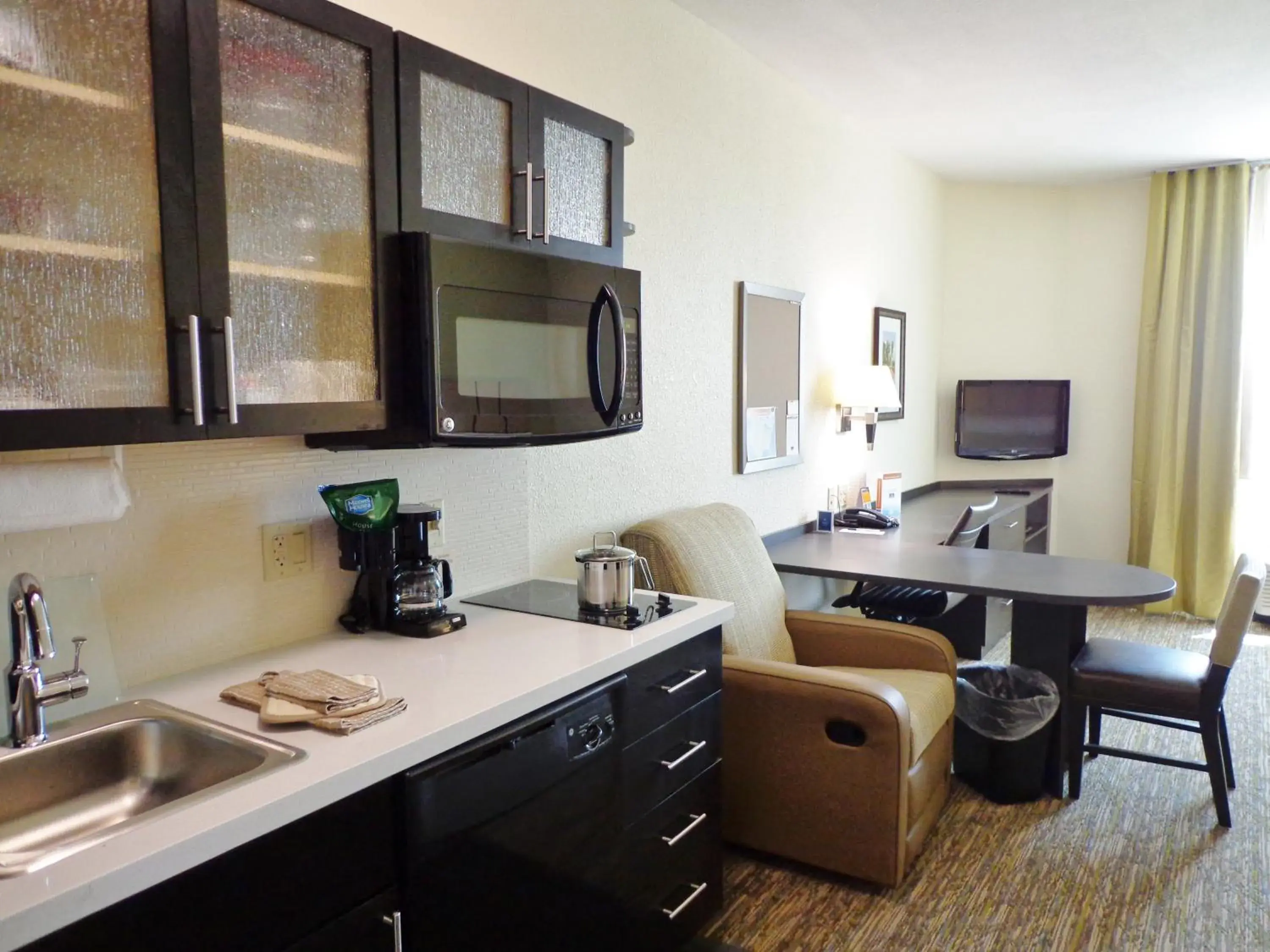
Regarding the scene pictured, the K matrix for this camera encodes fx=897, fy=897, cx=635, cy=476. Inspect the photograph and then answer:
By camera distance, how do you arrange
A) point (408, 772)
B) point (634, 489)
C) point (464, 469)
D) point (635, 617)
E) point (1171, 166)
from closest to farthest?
point (408, 772) → point (635, 617) → point (464, 469) → point (634, 489) → point (1171, 166)

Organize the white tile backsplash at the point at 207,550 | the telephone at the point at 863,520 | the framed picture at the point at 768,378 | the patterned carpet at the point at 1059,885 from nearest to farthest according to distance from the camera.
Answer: the white tile backsplash at the point at 207,550 < the patterned carpet at the point at 1059,885 < the framed picture at the point at 768,378 < the telephone at the point at 863,520

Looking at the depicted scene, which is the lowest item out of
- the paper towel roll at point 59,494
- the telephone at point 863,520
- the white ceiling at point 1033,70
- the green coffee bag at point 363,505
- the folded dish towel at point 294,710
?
the telephone at point 863,520

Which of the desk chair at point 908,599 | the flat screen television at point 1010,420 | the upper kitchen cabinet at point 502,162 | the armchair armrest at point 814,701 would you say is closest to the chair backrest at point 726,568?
the armchair armrest at point 814,701

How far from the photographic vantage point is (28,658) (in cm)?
127

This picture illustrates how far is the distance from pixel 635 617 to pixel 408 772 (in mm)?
726

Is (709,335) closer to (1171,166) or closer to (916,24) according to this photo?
(916,24)

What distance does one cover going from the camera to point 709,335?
3051 millimetres

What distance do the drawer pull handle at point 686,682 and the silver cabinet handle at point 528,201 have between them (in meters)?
0.97

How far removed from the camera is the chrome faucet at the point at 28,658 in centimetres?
127

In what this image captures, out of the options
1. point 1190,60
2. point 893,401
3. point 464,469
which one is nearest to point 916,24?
point 1190,60

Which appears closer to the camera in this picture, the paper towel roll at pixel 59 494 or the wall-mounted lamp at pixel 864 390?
the paper towel roll at pixel 59 494

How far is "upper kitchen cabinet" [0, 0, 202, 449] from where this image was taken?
3.58 feet

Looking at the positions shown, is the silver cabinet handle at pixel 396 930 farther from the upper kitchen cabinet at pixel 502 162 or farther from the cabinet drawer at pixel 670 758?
the upper kitchen cabinet at pixel 502 162

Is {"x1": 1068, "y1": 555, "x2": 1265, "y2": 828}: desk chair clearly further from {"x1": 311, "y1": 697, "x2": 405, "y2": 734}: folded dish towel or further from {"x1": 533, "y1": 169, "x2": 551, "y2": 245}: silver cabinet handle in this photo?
{"x1": 311, "y1": 697, "x2": 405, "y2": 734}: folded dish towel
